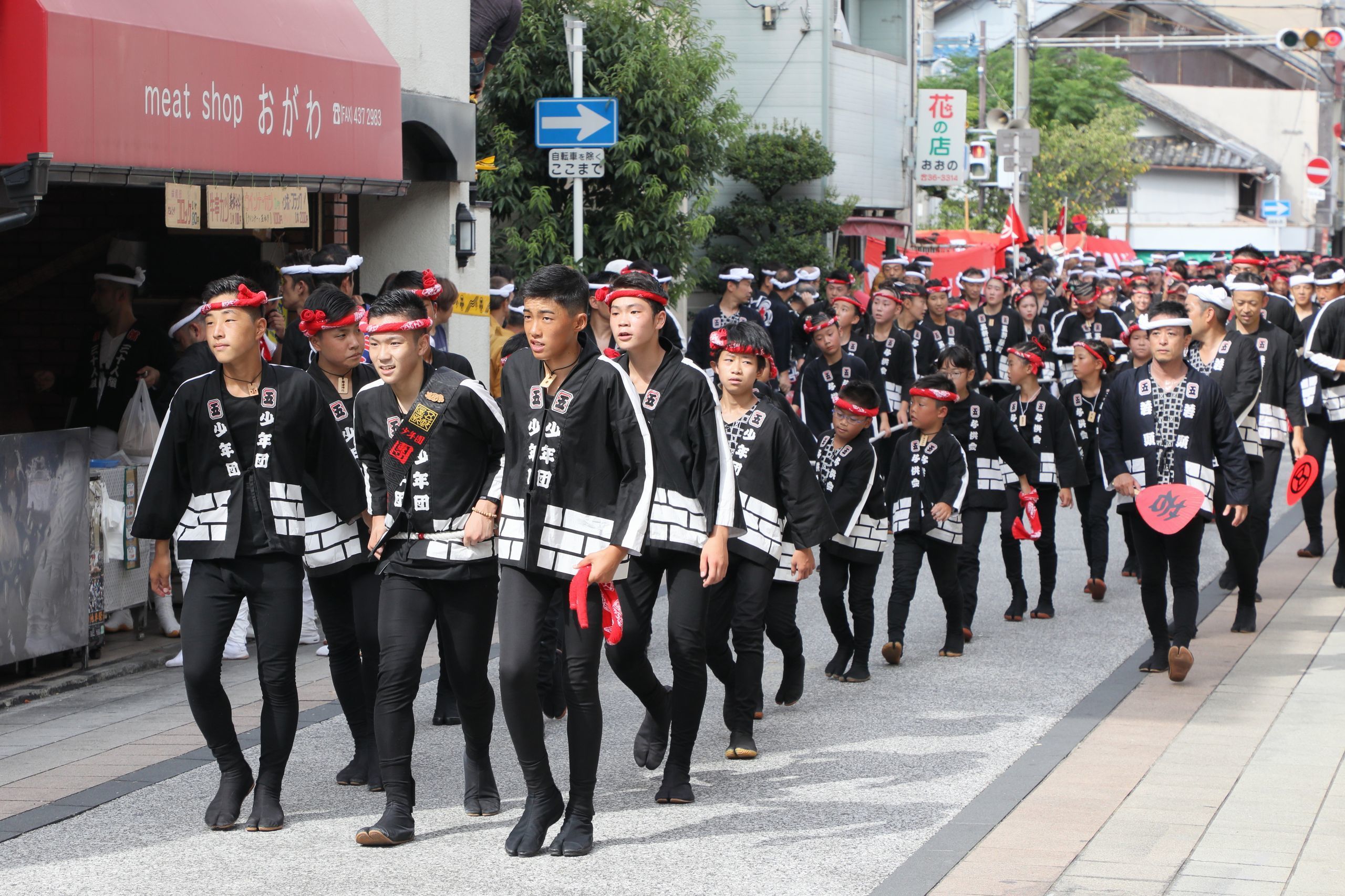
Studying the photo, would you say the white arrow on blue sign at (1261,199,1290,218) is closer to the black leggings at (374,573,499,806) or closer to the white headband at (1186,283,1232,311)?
the white headband at (1186,283,1232,311)

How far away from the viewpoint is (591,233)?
17562 mm

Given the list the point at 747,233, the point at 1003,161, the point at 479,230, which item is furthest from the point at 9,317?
the point at 1003,161

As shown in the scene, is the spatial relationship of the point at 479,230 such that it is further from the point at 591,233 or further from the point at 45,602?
the point at 45,602

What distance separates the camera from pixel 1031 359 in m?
11.1

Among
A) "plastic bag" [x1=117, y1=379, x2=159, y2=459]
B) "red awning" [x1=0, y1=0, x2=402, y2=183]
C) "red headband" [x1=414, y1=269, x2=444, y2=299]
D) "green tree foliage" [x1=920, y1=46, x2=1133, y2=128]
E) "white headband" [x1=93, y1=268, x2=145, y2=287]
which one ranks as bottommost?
"plastic bag" [x1=117, y1=379, x2=159, y2=459]

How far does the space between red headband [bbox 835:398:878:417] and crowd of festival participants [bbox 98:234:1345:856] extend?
0.01m

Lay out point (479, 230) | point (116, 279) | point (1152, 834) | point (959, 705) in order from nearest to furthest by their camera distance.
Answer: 1. point (1152, 834)
2. point (959, 705)
3. point (116, 279)
4. point (479, 230)

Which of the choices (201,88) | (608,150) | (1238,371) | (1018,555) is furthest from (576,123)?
(1238,371)

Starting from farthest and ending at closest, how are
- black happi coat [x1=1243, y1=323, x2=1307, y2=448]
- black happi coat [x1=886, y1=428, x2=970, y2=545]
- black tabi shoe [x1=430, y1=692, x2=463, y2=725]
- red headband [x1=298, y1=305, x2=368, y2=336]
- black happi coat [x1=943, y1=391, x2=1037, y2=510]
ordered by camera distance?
black happi coat [x1=1243, y1=323, x2=1307, y2=448] < black happi coat [x1=943, y1=391, x2=1037, y2=510] < black happi coat [x1=886, y1=428, x2=970, y2=545] < black tabi shoe [x1=430, y1=692, x2=463, y2=725] < red headband [x1=298, y1=305, x2=368, y2=336]

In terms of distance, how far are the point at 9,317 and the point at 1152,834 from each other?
347 inches

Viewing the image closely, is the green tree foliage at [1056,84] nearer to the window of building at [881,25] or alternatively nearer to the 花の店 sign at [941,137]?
the window of building at [881,25]

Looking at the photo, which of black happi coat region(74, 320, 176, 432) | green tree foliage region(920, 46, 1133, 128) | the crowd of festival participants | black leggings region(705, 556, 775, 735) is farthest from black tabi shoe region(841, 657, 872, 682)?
green tree foliage region(920, 46, 1133, 128)

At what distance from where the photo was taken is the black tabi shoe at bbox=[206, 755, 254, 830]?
19.6ft

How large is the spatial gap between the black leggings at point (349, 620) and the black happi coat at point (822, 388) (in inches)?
244
